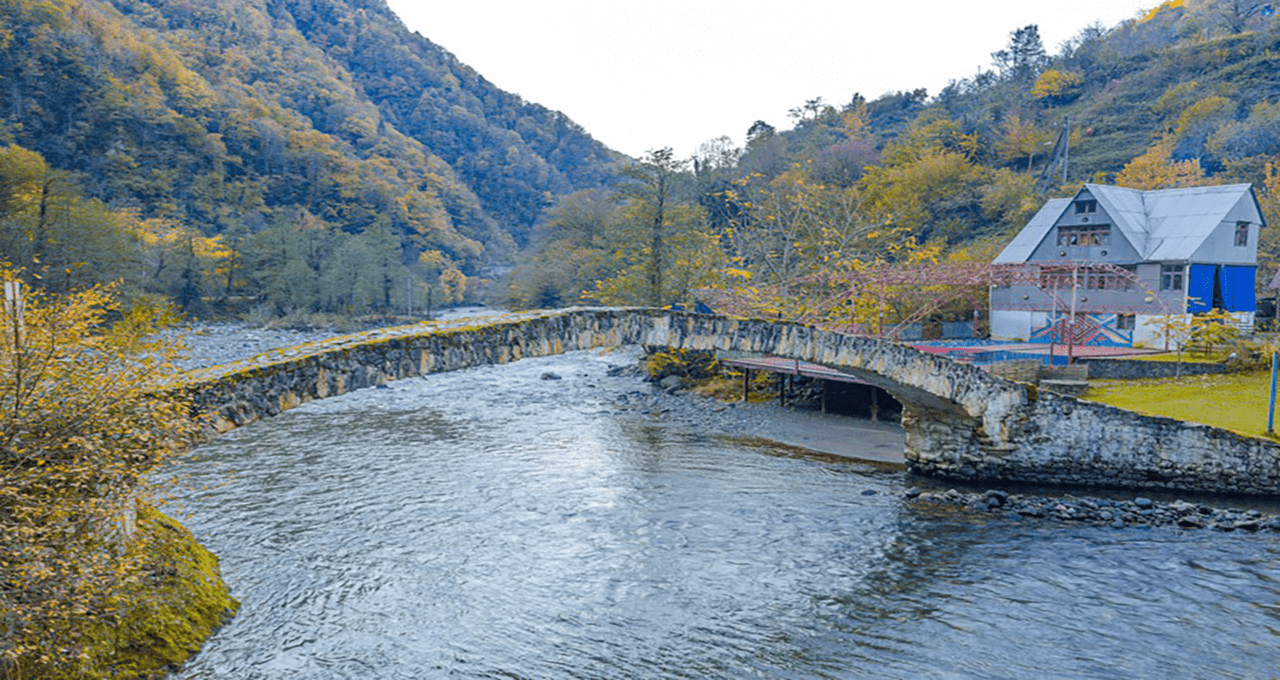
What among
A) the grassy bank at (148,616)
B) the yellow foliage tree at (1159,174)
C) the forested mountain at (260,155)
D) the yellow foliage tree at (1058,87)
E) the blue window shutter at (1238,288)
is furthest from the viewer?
the yellow foliage tree at (1058,87)

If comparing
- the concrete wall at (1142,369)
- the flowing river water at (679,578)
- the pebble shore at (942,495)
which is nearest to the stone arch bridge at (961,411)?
the pebble shore at (942,495)

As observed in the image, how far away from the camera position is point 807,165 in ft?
201

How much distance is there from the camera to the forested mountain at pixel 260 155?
58191mm

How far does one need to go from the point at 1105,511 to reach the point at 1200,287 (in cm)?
1952

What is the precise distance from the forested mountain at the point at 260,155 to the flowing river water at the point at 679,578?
28694mm

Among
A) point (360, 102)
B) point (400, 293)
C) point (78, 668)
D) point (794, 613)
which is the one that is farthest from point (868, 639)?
point (360, 102)

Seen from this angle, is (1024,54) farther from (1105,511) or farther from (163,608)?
(163,608)

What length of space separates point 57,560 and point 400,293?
63155mm

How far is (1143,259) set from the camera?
30.1 m

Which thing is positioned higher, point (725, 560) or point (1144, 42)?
point (1144, 42)

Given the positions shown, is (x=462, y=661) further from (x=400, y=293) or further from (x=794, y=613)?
(x=400, y=293)

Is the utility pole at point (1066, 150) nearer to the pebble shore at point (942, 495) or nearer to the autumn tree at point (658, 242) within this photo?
the autumn tree at point (658, 242)

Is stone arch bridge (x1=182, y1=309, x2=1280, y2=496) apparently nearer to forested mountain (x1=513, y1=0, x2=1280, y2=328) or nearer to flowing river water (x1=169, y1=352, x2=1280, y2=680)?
flowing river water (x1=169, y1=352, x2=1280, y2=680)

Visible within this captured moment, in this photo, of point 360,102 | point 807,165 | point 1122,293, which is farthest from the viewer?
point 360,102
